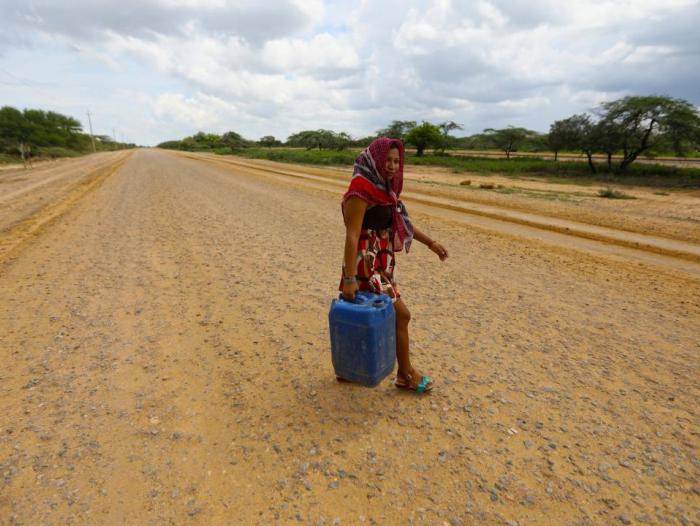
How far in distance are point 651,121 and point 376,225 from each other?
29.3m

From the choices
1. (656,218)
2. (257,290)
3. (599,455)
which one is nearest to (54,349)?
(257,290)

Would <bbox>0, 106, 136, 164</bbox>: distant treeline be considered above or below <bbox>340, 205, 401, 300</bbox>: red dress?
above

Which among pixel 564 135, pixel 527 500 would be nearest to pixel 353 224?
pixel 527 500

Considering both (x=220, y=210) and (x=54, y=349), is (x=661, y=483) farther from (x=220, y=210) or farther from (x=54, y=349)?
(x=220, y=210)

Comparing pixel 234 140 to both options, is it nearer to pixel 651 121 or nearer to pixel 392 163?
pixel 651 121

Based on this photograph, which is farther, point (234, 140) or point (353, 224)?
point (234, 140)

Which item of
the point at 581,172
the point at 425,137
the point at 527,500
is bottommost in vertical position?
the point at 527,500

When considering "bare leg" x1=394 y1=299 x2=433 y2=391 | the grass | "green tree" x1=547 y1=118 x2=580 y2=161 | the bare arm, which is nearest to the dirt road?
"bare leg" x1=394 y1=299 x2=433 y2=391

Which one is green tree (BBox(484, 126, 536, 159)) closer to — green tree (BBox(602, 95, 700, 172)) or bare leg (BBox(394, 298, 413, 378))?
green tree (BBox(602, 95, 700, 172))

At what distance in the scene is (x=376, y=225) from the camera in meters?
2.45

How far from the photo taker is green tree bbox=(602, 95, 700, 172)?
907 inches

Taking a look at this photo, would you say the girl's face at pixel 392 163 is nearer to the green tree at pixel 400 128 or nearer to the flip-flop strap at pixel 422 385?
the flip-flop strap at pixel 422 385

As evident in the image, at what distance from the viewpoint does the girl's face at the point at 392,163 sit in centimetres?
235

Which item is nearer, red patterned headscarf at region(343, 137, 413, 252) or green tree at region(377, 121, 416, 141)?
red patterned headscarf at region(343, 137, 413, 252)
